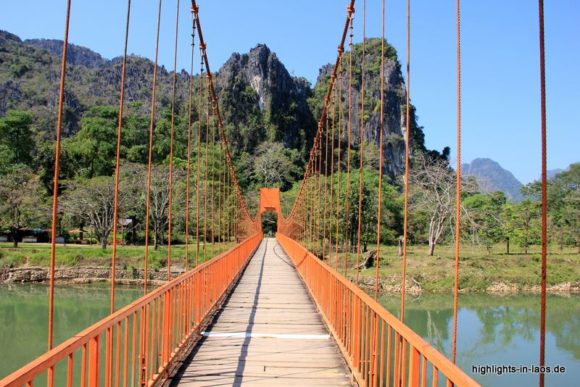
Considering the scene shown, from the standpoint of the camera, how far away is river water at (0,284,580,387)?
49.4ft

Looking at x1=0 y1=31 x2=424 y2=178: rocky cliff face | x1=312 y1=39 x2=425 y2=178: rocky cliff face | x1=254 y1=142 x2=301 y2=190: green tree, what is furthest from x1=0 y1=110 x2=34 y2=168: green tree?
x1=312 y1=39 x2=425 y2=178: rocky cliff face

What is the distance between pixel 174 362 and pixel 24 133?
48.8 meters

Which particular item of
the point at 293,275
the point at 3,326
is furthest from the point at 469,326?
the point at 3,326

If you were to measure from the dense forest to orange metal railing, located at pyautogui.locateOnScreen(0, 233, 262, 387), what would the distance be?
228 cm

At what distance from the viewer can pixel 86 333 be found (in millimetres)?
2420

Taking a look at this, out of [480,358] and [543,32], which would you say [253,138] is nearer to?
[480,358]

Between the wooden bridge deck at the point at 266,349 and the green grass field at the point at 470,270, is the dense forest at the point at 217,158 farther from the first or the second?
the wooden bridge deck at the point at 266,349

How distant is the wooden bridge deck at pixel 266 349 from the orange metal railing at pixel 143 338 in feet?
0.74

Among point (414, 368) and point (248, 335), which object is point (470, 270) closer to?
point (248, 335)

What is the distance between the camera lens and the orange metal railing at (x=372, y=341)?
2.22m

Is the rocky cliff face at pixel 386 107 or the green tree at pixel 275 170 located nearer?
the green tree at pixel 275 170

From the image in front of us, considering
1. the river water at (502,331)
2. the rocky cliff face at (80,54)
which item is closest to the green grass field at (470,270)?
the river water at (502,331)

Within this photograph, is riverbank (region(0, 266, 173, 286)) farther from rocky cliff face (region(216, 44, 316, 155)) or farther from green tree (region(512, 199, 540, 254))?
rocky cliff face (region(216, 44, 316, 155))

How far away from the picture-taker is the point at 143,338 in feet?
12.2
